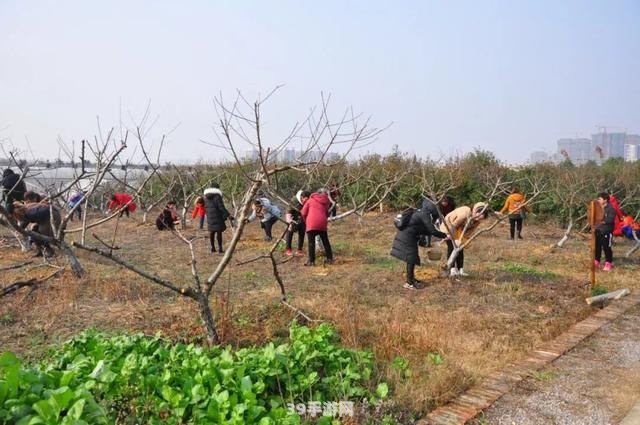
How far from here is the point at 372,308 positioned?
6.55 m

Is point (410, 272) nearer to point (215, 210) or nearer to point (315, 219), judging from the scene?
point (315, 219)

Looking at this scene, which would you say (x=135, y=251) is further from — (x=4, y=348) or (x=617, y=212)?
(x=617, y=212)

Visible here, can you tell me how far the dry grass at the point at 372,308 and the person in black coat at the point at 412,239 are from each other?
0.35 m

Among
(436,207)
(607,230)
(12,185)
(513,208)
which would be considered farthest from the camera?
(513,208)

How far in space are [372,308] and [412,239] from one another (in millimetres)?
1577

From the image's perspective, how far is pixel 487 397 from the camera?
3.88 metres

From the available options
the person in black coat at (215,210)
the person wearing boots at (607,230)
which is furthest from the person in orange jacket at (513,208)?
the person in black coat at (215,210)

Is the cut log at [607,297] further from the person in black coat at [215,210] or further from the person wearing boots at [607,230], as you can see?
the person in black coat at [215,210]

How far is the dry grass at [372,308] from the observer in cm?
471

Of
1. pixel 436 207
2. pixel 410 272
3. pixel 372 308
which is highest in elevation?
pixel 436 207

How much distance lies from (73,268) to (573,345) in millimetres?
6270

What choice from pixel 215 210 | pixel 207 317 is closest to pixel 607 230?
pixel 215 210

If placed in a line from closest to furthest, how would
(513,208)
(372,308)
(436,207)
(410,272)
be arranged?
1. (372,308)
2. (410,272)
3. (436,207)
4. (513,208)

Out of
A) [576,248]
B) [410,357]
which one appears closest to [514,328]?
[410,357]
